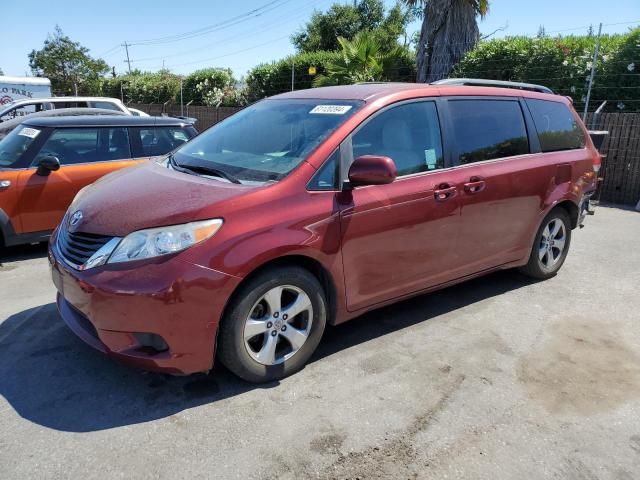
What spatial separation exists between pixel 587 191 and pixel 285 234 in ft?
11.8

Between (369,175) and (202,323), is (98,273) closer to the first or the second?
(202,323)

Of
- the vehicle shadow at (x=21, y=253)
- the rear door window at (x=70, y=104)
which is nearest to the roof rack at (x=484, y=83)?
the vehicle shadow at (x=21, y=253)

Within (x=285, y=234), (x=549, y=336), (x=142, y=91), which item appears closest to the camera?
(x=285, y=234)

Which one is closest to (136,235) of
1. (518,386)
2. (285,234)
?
(285,234)

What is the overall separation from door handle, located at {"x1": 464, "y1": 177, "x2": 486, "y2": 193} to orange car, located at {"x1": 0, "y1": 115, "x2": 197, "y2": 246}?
13.7ft

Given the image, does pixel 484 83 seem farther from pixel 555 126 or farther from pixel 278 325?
pixel 278 325

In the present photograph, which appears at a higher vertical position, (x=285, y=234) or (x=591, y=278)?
(x=285, y=234)

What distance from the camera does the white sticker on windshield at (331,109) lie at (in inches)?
141

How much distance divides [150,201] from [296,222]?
0.86 m

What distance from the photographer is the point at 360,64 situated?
13352 millimetres

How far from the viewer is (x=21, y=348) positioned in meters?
3.61

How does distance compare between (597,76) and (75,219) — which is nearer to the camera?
(75,219)

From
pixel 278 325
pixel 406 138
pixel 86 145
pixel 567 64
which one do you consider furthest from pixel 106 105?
pixel 278 325

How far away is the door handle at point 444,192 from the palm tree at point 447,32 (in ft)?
32.2
